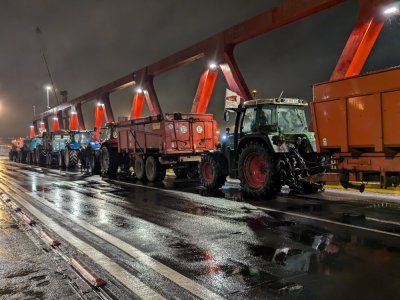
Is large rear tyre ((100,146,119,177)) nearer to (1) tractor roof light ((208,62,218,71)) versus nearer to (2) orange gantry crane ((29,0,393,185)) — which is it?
(2) orange gantry crane ((29,0,393,185))

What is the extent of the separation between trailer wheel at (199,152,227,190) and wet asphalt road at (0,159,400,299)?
4.25 ft

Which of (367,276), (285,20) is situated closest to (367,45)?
(285,20)

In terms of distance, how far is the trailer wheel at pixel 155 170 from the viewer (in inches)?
624

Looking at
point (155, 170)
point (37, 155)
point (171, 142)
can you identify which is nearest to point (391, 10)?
point (171, 142)

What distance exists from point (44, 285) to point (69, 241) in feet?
6.01

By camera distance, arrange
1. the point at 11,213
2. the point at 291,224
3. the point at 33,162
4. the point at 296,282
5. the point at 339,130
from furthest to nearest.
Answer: the point at 33,162 → the point at 11,213 → the point at 339,130 → the point at 291,224 → the point at 296,282

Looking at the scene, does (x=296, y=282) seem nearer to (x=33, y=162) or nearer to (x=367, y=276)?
(x=367, y=276)

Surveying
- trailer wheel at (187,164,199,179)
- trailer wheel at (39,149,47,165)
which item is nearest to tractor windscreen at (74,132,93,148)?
trailer wheel at (39,149,47,165)

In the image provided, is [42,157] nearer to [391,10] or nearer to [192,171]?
[192,171]

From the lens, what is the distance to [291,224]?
7.21 m

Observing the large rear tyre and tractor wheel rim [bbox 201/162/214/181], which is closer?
tractor wheel rim [bbox 201/162/214/181]

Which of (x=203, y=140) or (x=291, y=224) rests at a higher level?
(x=203, y=140)

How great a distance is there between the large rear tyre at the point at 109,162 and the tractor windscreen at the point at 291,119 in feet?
35.4

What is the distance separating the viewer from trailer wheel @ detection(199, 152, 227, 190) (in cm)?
1217
